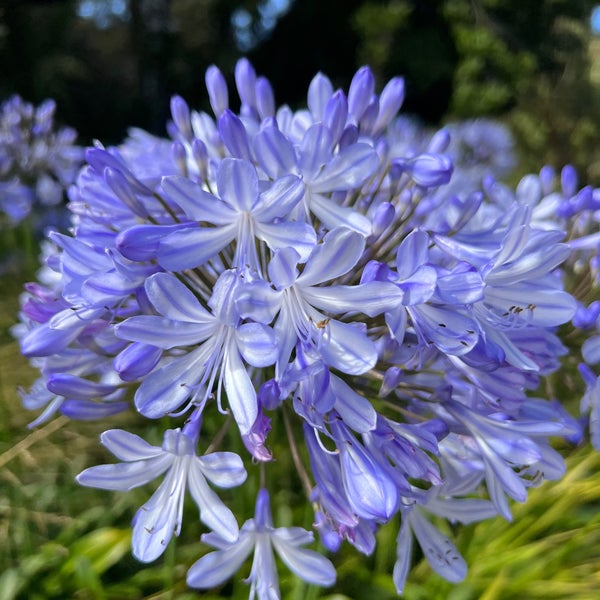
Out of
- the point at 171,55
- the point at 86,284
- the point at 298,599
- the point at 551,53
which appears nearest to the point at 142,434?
the point at 298,599

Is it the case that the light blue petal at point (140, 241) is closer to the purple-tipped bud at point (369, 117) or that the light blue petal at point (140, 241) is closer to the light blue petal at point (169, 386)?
the light blue petal at point (169, 386)

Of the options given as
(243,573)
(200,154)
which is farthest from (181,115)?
(243,573)

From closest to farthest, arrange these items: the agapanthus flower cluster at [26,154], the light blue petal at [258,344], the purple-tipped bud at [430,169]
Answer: the light blue petal at [258,344]
the purple-tipped bud at [430,169]
the agapanthus flower cluster at [26,154]

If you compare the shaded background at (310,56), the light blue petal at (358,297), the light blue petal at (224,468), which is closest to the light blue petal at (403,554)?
the light blue petal at (224,468)

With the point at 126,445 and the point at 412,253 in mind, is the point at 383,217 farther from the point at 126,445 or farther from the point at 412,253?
the point at 126,445

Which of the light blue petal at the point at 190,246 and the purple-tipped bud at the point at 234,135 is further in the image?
the purple-tipped bud at the point at 234,135

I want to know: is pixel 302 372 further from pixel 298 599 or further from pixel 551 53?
pixel 551 53
